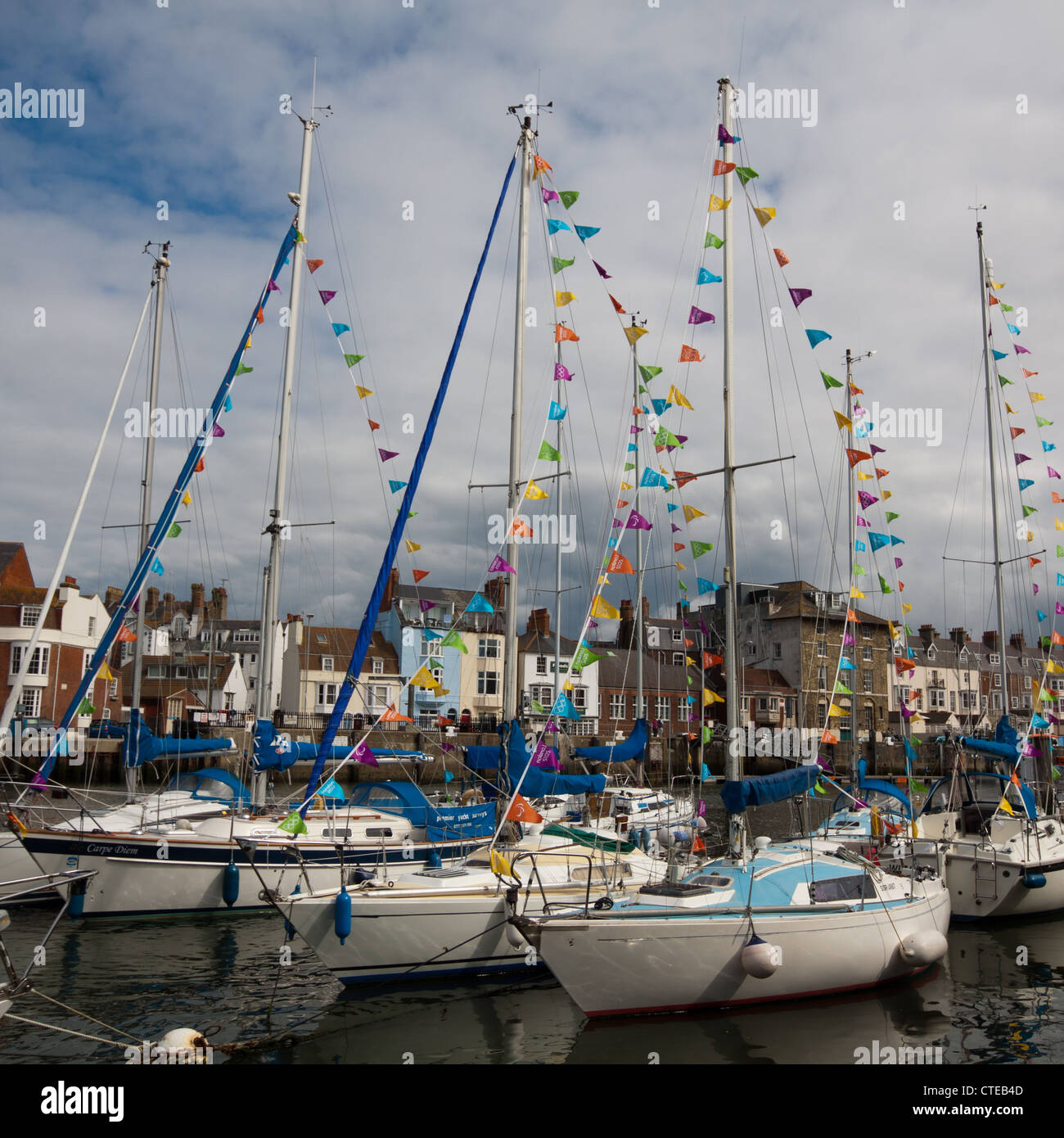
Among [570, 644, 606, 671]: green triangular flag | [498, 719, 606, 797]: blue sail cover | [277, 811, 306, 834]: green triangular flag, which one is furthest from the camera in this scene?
[498, 719, 606, 797]: blue sail cover

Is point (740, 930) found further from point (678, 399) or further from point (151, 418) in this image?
point (151, 418)

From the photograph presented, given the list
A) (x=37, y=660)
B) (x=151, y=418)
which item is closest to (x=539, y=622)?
(x=37, y=660)

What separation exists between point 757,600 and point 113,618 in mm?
63088

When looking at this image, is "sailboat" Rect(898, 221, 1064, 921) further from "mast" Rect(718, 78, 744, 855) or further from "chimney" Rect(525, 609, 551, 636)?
"chimney" Rect(525, 609, 551, 636)

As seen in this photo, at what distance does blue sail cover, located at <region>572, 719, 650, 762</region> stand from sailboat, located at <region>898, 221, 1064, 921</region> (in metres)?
6.27

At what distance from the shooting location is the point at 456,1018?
41.4 feet

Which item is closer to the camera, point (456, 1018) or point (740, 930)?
point (740, 930)

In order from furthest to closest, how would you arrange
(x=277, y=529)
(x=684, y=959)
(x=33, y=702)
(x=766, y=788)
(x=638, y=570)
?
1. (x=33, y=702)
2. (x=638, y=570)
3. (x=277, y=529)
4. (x=766, y=788)
5. (x=684, y=959)

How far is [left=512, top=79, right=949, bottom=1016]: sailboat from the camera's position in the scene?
38.7ft

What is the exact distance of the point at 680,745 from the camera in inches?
Result: 2382

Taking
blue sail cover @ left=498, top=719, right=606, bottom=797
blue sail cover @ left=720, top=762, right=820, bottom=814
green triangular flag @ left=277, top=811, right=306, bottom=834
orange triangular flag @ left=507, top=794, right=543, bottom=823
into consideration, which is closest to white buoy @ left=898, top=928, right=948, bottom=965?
blue sail cover @ left=720, top=762, right=820, bottom=814

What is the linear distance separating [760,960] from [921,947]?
3258 millimetres

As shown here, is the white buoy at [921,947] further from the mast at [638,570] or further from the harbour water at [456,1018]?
the mast at [638,570]

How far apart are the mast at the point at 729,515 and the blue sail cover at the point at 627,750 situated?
17.6ft
